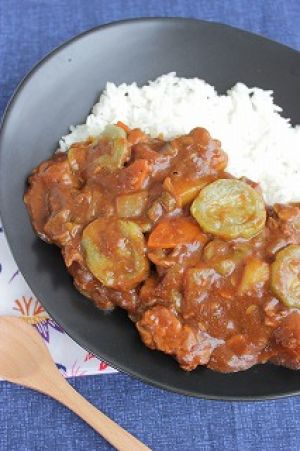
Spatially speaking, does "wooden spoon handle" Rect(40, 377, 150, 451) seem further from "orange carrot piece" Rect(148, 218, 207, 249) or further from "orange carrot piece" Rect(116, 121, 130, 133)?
"orange carrot piece" Rect(116, 121, 130, 133)

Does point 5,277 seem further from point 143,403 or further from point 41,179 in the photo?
point 143,403

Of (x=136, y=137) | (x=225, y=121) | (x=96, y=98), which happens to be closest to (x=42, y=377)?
(x=136, y=137)

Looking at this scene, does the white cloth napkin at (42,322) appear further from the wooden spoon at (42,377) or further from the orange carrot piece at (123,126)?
the orange carrot piece at (123,126)

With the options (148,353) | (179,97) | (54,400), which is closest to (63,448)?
(54,400)

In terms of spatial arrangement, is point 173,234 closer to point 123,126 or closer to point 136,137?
point 136,137

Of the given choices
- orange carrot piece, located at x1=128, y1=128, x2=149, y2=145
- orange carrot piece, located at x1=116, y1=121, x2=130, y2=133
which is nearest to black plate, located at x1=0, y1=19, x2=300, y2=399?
orange carrot piece, located at x1=116, y1=121, x2=130, y2=133

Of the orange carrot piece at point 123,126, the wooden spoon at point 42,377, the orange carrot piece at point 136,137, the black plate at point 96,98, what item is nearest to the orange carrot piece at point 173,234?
the black plate at point 96,98
